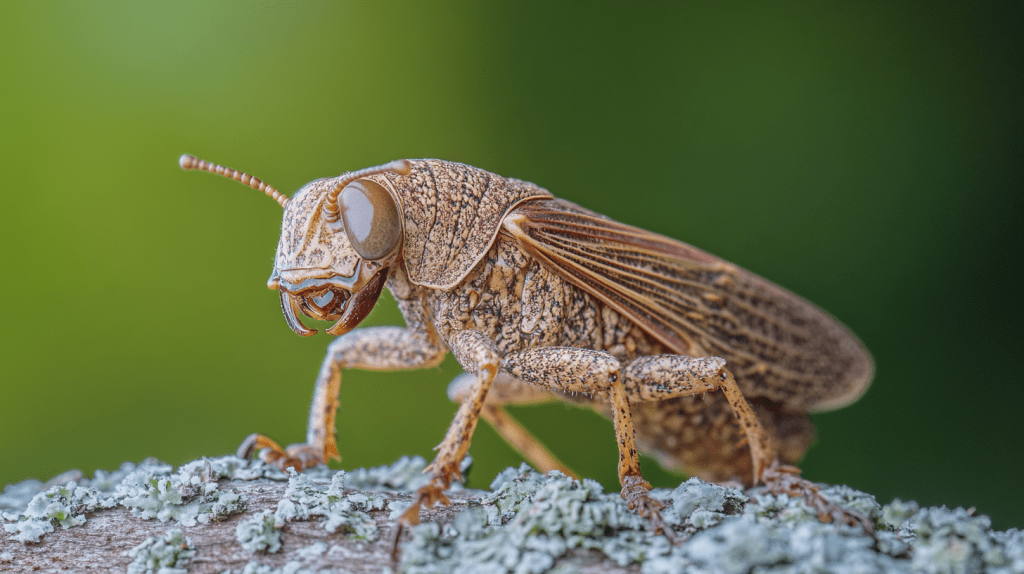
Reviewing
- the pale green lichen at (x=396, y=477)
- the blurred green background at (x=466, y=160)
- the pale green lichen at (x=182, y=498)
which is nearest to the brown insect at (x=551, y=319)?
the pale green lichen at (x=396, y=477)

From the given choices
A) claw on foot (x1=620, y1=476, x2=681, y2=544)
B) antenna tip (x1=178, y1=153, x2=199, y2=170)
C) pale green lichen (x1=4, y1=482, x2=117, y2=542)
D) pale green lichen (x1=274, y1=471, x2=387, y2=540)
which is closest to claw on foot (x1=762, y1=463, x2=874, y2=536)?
claw on foot (x1=620, y1=476, x2=681, y2=544)

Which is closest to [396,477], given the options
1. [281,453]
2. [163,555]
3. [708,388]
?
[281,453]

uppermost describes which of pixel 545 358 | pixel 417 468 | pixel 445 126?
pixel 445 126

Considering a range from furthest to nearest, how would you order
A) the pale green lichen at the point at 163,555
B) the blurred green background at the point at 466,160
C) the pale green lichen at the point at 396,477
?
the blurred green background at the point at 466,160, the pale green lichen at the point at 396,477, the pale green lichen at the point at 163,555

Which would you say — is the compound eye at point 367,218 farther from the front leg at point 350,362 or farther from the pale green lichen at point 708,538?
the pale green lichen at point 708,538

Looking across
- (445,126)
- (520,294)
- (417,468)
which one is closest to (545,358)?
Result: (520,294)

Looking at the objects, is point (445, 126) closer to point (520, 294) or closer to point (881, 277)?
point (520, 294)
